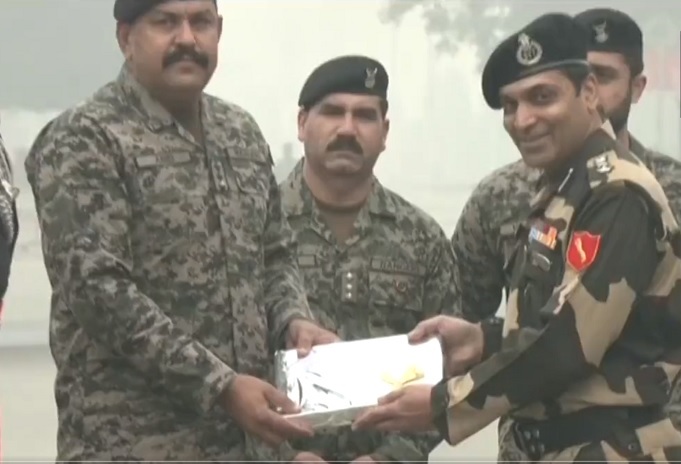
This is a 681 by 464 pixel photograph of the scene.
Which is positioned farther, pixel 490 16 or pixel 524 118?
pixel 490 16

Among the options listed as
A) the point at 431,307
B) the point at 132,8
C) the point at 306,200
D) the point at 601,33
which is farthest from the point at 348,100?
the point at 132,8

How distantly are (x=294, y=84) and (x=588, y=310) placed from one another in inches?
66.6

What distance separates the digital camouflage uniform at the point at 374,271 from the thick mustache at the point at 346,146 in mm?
117

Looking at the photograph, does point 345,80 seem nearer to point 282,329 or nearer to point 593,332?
point 282,329

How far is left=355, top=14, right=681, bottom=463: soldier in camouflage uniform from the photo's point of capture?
2.33 meters

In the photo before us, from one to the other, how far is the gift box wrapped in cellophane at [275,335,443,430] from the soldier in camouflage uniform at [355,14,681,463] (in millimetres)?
44

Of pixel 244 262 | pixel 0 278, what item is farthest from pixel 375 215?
pixel 0 278

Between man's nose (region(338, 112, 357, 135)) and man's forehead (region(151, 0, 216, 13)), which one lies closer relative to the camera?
man's forehead (region(151, 0, 216, 13))

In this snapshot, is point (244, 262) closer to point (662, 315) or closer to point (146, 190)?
point (146, 190)

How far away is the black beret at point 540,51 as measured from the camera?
97.5 inches

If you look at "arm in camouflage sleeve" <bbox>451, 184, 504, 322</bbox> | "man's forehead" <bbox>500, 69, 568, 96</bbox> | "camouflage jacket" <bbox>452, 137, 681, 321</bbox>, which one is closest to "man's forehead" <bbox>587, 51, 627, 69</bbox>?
"camouflage jacket" <bbox>452, 137, 681, 321</bbox>

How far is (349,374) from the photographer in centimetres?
262

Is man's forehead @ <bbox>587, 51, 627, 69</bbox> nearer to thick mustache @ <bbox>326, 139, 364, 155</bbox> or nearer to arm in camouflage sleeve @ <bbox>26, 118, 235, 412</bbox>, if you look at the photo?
thick mustache @ <bbox>326, 139, 364, 155</bbox>

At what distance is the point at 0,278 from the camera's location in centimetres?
241
